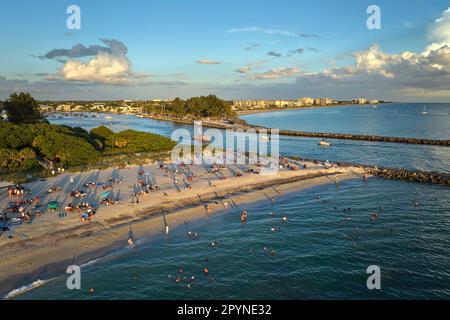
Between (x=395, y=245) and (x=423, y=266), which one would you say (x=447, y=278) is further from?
(x=395, y=245)

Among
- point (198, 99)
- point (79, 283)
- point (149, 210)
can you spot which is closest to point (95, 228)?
point (149, 210)

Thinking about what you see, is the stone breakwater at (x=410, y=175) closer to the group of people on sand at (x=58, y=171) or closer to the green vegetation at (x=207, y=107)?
the group of people on sand at (x=58, y=171)

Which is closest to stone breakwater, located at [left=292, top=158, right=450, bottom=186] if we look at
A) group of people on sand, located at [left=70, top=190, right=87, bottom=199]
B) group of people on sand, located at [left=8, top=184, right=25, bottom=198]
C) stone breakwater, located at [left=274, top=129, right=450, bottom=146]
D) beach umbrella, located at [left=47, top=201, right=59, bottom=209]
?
group of people on sand, located at [left=70, top=190, right=87, bottom=199]

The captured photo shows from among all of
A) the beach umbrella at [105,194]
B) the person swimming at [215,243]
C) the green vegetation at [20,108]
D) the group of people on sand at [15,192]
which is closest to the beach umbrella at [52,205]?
the beach umbrella at [105,194]

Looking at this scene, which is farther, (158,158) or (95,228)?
(158,158)

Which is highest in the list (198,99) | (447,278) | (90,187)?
(198,99)

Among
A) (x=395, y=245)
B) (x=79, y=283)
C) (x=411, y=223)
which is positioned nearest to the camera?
(x=79, y=283)

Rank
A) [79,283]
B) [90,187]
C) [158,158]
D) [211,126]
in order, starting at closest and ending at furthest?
1. [79,283]
2. [90,187]
3. [158,158]
4. [211,126]
